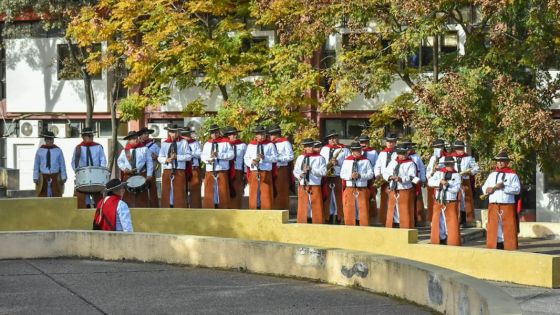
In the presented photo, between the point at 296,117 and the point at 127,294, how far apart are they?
15126mm

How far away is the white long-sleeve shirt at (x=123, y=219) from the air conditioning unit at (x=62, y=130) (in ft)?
72.8

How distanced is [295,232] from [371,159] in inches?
212

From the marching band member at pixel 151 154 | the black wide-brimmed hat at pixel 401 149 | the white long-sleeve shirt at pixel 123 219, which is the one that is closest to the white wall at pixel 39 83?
the marching band member at pixel 151 154

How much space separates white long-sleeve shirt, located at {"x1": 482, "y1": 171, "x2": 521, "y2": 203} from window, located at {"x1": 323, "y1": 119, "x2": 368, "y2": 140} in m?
14.4

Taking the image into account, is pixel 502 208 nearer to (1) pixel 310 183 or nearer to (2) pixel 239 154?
(1) pixel 310 183

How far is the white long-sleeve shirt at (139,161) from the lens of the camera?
27000 mm

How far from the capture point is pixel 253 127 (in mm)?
30766

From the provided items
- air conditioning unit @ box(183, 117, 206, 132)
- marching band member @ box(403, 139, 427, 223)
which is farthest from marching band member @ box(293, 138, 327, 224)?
air conditioning unit @ box(183, 117, 206, 132)

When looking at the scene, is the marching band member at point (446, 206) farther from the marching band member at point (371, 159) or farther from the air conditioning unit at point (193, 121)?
the air conditioning unit at point (193, 121)

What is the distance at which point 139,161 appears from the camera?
27.1 metres

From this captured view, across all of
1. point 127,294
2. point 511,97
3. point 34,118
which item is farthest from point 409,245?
point 34,118

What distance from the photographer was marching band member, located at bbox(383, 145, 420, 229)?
24.3 meters

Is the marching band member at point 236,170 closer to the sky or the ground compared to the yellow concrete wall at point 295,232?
closer to the sky

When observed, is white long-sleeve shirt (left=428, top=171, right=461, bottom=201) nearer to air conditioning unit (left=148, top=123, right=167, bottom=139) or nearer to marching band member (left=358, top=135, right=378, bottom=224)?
marching band member (left=358, top=135, right=378, bottom=224)
